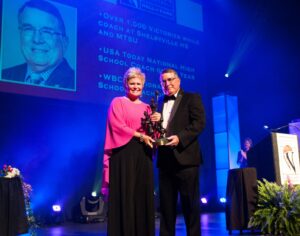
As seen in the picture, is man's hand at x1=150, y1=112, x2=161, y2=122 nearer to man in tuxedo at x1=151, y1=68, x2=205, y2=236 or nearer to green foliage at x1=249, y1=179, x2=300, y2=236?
man in tuxedo at x1=151, y1=68, x2=205, y2=236

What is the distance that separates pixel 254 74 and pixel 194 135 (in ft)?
25.8

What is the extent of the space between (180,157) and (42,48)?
4045 millimetres

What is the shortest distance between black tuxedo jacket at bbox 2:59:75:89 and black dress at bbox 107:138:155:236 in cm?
364

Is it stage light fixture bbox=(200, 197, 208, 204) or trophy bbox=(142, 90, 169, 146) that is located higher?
trophy bbox=(142, 90, 169, 146)

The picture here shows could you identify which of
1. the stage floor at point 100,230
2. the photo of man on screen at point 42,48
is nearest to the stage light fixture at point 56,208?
the stage floor at point 100,230

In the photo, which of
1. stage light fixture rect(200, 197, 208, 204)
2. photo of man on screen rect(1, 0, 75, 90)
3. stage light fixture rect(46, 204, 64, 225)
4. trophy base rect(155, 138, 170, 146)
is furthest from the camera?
stage light fixture rect(200, 197, 208, 204)

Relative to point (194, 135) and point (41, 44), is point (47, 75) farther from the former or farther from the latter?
point (194, 135)

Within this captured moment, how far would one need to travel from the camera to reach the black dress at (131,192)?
90.7 inches

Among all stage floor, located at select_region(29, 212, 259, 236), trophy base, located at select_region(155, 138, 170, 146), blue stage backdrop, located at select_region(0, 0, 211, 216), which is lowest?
stage floor, located at select_region(29, 212, 259, 236)

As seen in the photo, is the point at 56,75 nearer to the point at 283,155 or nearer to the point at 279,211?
the point at 283,155

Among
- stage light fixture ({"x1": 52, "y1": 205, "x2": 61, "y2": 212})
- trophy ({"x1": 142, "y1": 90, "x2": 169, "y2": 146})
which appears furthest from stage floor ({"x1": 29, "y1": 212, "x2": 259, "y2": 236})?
trophy ({"x1": 142, "y1": 90, "x2": 169, "y2": 146})

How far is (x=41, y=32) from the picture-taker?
19.2 ft

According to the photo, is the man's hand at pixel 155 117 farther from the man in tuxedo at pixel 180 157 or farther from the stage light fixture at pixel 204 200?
the stage light fixture at pixel 204 200

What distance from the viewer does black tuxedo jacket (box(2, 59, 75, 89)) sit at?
18.0ft
